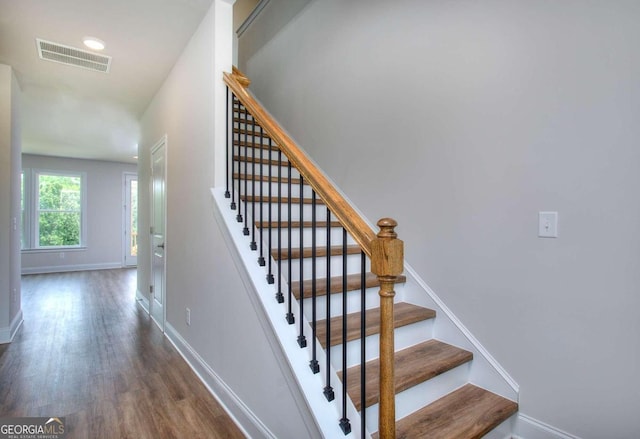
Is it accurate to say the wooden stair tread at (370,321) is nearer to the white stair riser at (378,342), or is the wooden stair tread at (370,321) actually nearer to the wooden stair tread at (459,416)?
the white stair riser at (378,342)

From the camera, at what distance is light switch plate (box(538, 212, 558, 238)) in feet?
5.16

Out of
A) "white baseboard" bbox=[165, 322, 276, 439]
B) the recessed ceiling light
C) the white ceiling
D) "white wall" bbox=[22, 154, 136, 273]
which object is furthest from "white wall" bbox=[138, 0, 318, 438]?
"white wall" bbox=[22, 154, 136, 273]

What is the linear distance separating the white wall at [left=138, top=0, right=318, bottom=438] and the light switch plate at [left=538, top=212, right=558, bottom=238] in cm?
143

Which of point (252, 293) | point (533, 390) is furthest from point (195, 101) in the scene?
point (533, 390)

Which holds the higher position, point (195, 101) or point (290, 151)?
point (195, 101)

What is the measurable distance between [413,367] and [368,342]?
0.26m

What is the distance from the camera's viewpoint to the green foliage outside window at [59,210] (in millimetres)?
7086

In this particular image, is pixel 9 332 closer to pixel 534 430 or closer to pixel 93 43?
pixel 93 43

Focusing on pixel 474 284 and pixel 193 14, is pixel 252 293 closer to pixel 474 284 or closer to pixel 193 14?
pixel 474 284

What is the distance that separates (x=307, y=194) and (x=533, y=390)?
2.11 meters

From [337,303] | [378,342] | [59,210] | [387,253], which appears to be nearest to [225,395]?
[337,303]

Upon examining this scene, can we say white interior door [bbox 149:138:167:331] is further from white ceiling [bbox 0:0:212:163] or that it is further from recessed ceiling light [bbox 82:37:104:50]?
recessed ceiling light [bbox 82:37:104:50]

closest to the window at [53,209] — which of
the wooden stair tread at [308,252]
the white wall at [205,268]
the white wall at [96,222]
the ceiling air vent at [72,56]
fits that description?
the white wall at [96,222]

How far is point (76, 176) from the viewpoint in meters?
7.45
